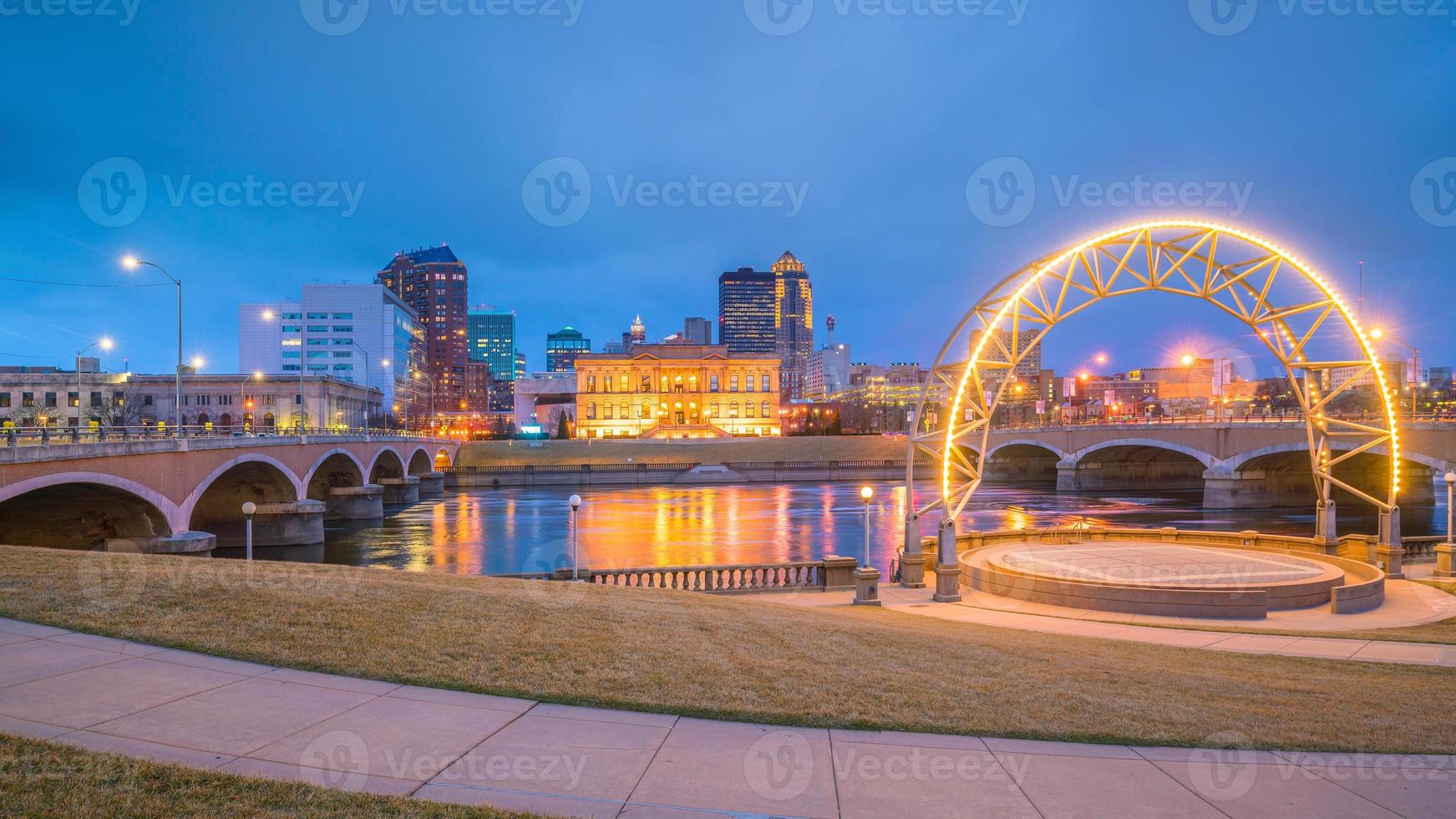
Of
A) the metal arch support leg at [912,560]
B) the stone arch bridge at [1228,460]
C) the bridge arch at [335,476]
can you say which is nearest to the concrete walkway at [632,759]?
the metal arch support leg at [912,560]

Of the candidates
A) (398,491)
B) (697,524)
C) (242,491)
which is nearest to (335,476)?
(398,491)

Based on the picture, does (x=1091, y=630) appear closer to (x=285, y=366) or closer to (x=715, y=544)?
(x=715, y=544)

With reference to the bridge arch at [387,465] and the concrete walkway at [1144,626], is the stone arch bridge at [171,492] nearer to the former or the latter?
the bridge arch at [387,465]

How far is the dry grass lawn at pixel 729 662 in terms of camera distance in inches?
309

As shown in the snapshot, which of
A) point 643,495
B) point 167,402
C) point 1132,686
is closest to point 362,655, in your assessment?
point 1132,686

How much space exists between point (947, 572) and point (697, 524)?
3764cm

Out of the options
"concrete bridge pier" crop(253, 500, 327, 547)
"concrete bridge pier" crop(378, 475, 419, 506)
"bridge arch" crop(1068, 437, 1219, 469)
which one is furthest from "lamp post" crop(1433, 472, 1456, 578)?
"concrete bridge pier" crop(378, 475, 419, 506)

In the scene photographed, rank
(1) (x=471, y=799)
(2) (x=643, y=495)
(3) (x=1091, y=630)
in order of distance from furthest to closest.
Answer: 1. (2) (x=643, y=495)
2. (3) (x=1091, y=630)
3. (1) (x=471, y=799)

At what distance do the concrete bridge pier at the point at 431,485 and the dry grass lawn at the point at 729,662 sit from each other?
262 ft

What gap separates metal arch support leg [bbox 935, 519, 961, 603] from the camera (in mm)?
20328

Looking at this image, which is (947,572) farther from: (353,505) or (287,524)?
(353,505)

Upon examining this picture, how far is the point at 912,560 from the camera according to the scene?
22438mm

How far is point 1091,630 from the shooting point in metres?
16.3

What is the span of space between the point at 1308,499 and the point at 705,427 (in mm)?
99388
